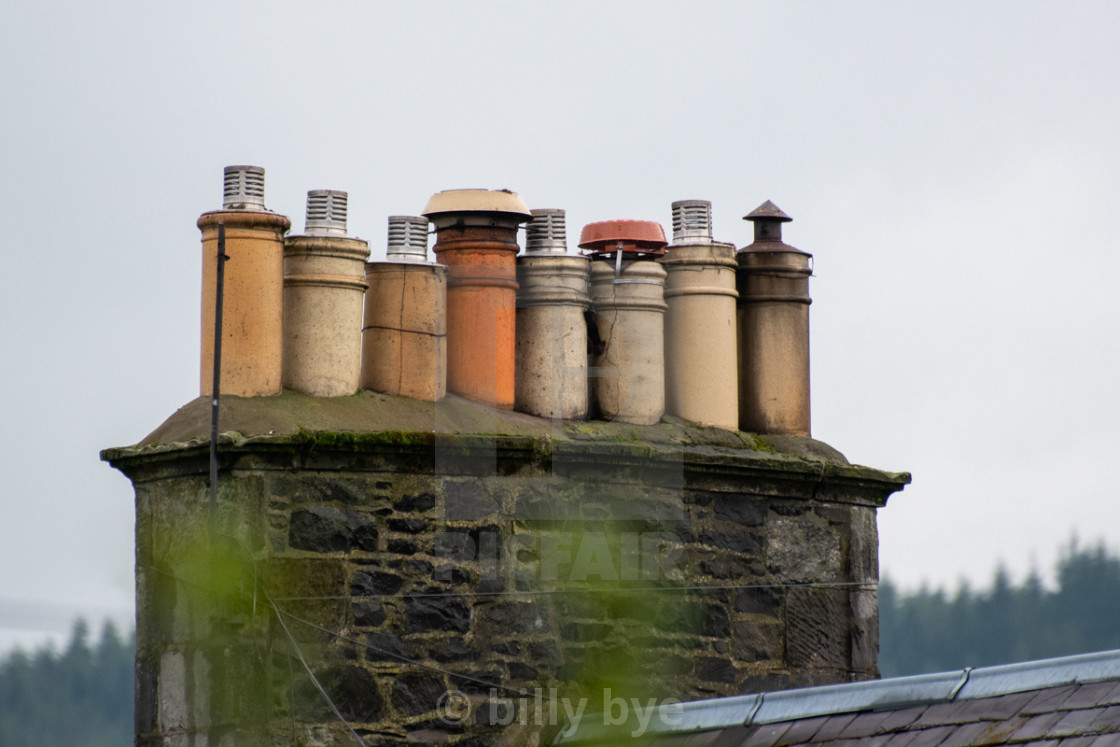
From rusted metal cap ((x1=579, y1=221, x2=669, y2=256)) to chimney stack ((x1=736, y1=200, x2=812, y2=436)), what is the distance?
0.44m

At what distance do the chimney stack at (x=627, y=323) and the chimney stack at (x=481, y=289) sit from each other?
14.6 inches

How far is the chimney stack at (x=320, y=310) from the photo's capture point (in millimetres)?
6340

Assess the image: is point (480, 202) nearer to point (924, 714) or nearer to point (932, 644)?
point (924, 714)

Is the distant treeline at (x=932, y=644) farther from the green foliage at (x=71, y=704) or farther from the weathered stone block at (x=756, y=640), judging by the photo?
the weathered stone block at (x=756, y=640)

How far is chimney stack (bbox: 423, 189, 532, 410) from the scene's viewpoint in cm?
666

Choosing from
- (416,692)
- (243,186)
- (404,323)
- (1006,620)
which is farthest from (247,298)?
(1006,620)

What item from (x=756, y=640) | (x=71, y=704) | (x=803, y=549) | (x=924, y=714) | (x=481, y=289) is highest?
(x=481, y=289)

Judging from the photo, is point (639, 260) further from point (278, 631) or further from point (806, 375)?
point (278, 631)

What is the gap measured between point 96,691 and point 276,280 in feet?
126

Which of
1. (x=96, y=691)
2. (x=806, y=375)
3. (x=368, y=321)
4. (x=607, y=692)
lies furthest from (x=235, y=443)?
(x=96, y=691)

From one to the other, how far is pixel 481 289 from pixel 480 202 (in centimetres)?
35

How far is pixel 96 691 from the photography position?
42.4 meters

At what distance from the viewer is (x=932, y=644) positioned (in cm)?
4644

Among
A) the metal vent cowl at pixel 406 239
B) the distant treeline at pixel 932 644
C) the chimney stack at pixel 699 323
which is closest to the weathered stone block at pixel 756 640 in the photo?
the chimney stack at pixel 699 323
